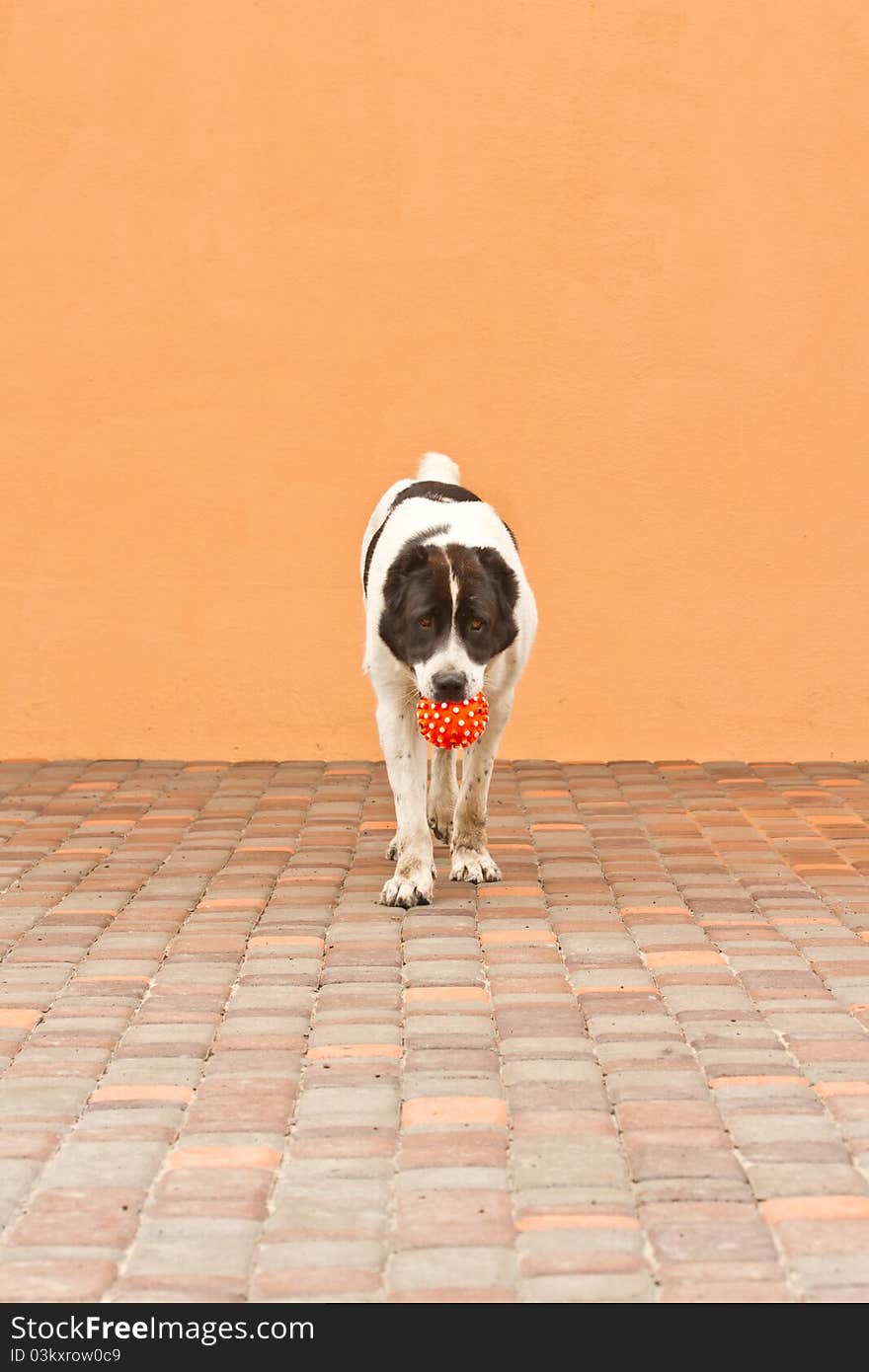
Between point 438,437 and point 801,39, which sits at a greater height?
point 801,39

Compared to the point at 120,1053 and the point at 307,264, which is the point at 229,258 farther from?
the point at 120,1053

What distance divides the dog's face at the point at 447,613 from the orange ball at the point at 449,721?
0.13ft

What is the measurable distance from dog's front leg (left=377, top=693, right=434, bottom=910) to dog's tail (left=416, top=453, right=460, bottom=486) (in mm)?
1184

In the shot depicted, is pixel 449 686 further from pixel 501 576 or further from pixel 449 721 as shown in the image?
pixel 501 576

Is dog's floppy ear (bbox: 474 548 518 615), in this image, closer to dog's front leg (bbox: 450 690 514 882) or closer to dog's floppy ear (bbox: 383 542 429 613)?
dog's floppy ear (bbox: 383 542 429 613)

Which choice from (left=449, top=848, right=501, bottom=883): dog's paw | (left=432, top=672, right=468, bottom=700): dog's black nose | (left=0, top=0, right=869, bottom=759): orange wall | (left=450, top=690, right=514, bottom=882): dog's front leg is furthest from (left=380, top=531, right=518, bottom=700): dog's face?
(left=0, top=0, right=869, bottom=759): orange wall

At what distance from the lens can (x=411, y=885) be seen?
542 cm

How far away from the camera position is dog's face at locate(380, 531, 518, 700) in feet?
17.6

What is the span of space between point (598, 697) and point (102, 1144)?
15.8 feet

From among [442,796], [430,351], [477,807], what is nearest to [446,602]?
[477,807]

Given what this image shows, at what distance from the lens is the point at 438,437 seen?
7930mm

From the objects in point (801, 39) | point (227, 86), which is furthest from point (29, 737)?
point (801, 39)

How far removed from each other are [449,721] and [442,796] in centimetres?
99

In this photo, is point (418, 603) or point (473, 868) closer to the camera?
point (418, 603)
